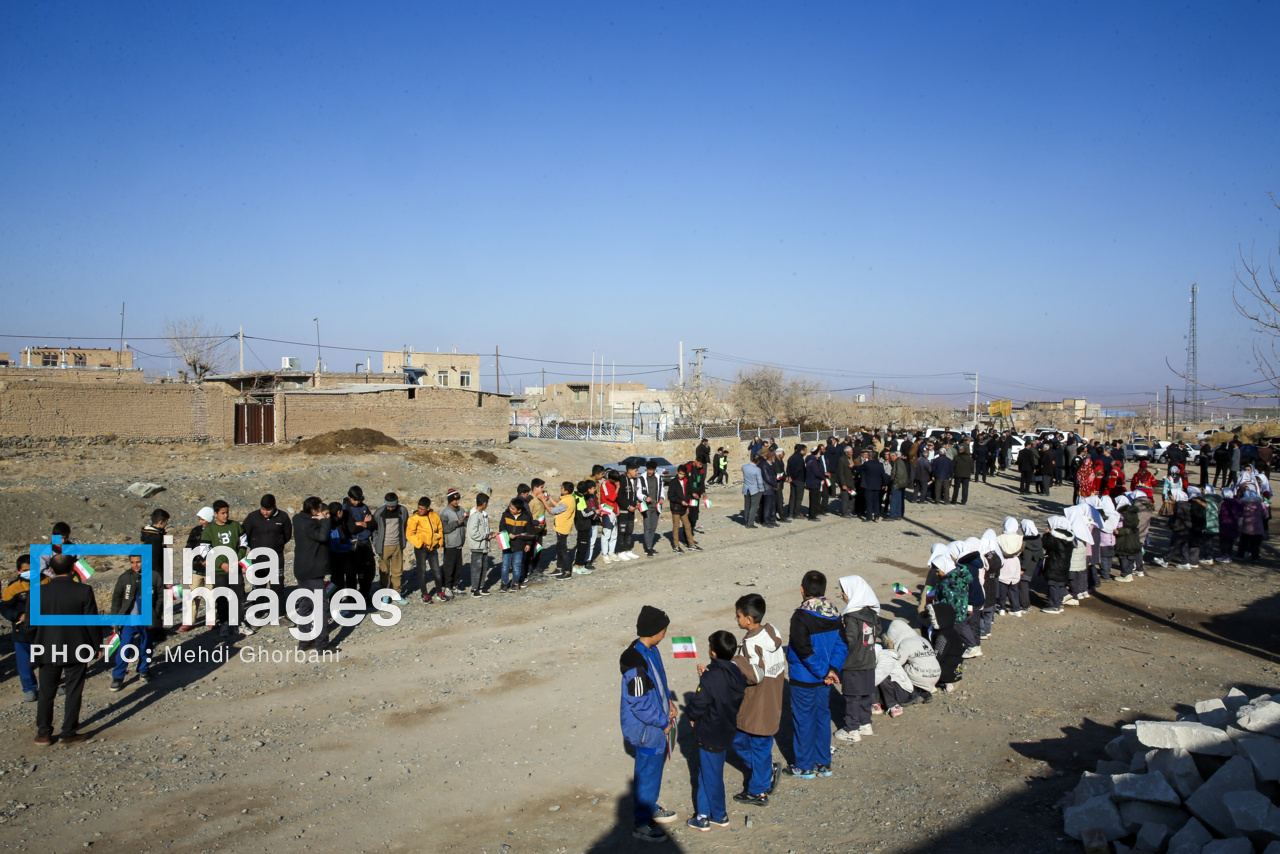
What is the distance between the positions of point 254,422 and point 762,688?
34884 millimetres

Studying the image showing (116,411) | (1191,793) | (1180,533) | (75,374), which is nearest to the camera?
(1191,793)

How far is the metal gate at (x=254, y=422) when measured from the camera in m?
34.4

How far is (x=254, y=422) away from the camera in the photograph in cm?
3456

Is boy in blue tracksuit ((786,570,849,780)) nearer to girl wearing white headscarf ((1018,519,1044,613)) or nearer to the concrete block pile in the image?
the concrete block pile

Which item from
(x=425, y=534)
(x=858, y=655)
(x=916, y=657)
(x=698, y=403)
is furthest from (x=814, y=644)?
(x=698, y=403)

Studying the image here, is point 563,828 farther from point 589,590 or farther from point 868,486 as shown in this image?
point 868,486

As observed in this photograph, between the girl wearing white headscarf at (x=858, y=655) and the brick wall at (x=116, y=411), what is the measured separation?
34.2 metres

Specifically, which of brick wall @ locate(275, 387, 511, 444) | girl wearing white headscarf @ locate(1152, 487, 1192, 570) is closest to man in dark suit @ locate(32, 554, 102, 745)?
girl wearing white headscarf @ locate(1152, 487, 1192, 570)

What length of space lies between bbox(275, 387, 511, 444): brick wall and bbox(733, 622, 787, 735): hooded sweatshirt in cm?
3110

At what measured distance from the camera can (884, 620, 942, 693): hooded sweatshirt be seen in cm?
684

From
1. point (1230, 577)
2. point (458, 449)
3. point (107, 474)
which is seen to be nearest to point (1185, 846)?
point (1230, 577)

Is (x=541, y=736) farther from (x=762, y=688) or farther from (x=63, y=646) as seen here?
(x=63, y=646)

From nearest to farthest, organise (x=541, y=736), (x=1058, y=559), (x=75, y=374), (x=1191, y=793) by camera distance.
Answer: (x=1191, y=793) → (x=541, y=736) → (x=1058, y=559) → (x=75, y=374)

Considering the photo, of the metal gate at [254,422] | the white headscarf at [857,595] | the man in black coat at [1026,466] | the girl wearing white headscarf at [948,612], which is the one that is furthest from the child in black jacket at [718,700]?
the metal gate at [254,422]
